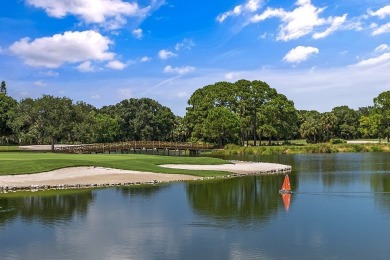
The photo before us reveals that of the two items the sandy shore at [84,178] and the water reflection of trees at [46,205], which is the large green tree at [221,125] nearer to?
the sandy shore at [84,178]

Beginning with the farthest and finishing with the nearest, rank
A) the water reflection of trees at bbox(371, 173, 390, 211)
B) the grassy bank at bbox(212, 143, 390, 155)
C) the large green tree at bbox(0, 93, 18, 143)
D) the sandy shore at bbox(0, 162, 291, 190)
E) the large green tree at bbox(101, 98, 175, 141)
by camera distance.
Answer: the large green tree at bbox(101, 98, 175, 141) < the large green tree at bbox(0, 93, 18, 143) < the grassy bank at bbox(212, 143, 390, 155) < the sandy shore at bbox(0, 162, 291, 190) < the water reflection of trees at bbox(371, 173, 390, 211)

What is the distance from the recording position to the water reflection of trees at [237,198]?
25158 mm

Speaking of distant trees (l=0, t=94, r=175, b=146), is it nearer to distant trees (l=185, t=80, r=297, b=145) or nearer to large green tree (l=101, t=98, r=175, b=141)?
large green tree (l=101, t=98, r=175, b=141)

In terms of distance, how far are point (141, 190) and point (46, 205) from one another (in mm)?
8610

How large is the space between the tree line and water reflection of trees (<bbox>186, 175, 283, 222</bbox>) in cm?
5779

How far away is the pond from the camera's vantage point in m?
17.1

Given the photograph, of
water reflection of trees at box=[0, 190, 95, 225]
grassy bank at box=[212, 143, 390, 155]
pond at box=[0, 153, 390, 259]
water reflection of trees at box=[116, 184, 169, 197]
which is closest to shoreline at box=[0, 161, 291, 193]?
water reflection of trees at box=[116, 184, 169, 197]

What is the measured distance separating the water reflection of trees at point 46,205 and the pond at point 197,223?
2.2 inches

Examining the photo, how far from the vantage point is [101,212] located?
2556 cm

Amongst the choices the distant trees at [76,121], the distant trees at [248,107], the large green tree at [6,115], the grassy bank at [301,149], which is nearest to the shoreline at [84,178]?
the grassy bank at [301,149]

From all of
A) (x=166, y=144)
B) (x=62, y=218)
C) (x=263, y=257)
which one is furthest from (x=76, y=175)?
(x=166, y=144)

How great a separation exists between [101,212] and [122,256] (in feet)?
31.2

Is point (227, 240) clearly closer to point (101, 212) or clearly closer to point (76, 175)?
point (101, 212)

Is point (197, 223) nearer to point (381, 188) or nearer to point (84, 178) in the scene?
point (381, 188)
